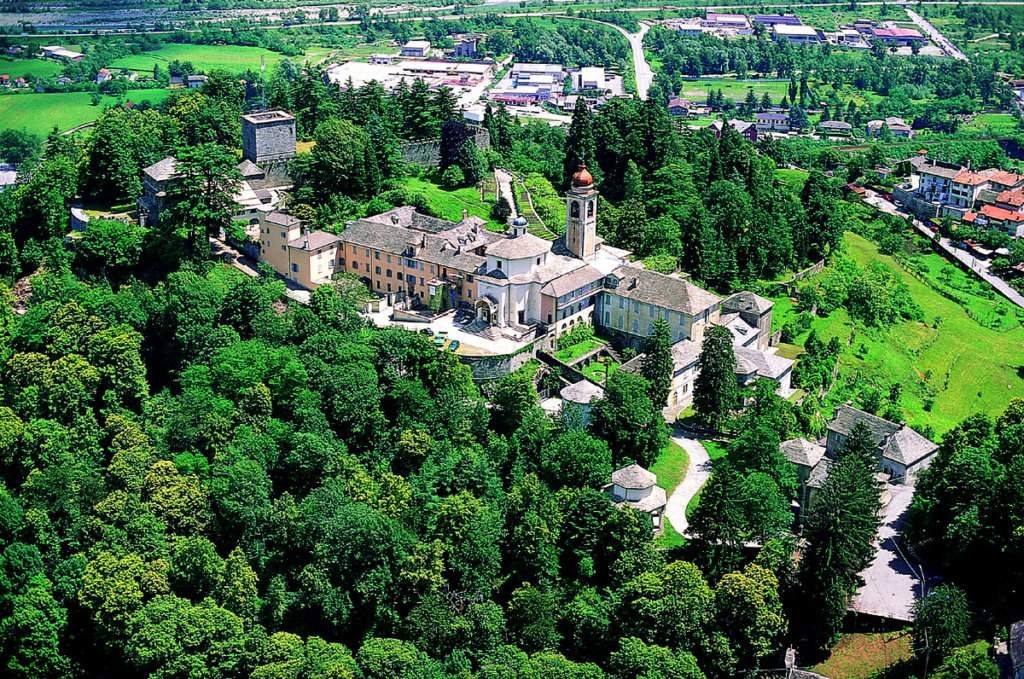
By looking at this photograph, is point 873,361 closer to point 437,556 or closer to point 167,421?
point 437,556

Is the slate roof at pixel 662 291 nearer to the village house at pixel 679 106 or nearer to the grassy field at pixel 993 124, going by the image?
the village house at pixel 679 106

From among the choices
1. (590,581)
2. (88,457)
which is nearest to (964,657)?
(590,581)

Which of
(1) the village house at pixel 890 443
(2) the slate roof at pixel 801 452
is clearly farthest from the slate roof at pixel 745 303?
(2) the slate roof at pixel 801 452

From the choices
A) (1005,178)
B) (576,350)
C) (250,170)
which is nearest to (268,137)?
(250,170)

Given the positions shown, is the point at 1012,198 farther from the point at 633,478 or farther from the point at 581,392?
the point at 633,478

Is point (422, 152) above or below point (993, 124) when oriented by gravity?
above

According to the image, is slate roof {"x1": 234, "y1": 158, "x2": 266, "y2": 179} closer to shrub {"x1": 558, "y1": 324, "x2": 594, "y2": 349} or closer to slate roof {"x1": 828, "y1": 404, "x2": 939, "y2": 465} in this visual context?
shrub {"x1": 558, "y1": 324, "x2": 594, "y2": 349}

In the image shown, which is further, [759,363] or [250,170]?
[250,170]
